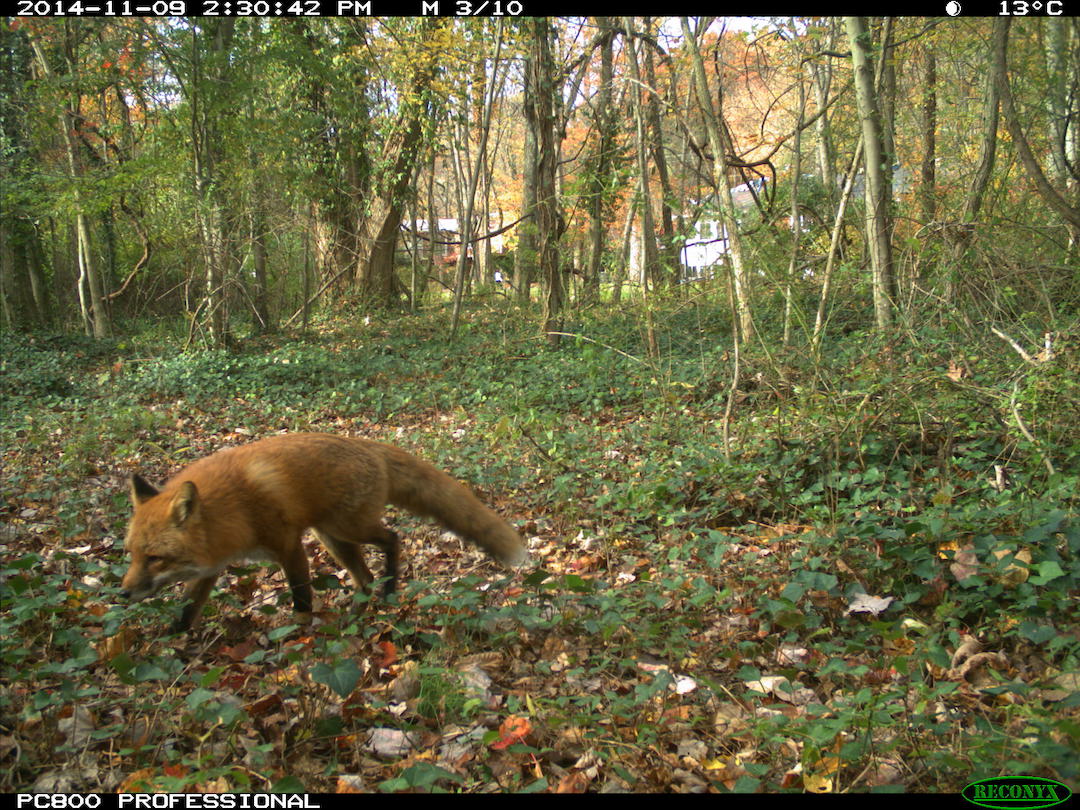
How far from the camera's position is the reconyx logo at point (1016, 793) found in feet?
7.43

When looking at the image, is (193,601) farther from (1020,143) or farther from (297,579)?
(1020,143)

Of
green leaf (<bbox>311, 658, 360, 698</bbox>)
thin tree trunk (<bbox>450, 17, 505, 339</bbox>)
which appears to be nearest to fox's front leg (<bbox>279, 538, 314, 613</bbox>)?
green leaf (<bbox>311, 658, 360, 698</bbox>)

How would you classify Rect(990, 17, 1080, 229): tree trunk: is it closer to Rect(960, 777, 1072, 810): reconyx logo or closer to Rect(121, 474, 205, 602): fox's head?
Rect(960, 777, 1072, 810): reconyx logo

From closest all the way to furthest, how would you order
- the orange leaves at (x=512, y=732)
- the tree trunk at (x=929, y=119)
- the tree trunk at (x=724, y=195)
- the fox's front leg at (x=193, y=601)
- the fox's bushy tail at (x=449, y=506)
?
the orange leaves at (x=512, y=732) → the fox's front leg at (x=193, y=601) → the fox's bushy tail at (x=449, y=506) → the tree trunk at (x=724, y=195) → the tree trunk at (x=929, y=119)

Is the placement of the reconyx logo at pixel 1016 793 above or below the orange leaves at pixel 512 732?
above

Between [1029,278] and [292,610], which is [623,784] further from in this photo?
[1029,278]

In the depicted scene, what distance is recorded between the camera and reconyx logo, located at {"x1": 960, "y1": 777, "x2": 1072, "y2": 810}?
2.26 metres

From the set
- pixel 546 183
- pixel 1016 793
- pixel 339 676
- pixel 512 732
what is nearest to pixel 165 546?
pixel 339 676

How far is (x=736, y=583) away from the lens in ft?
14.3

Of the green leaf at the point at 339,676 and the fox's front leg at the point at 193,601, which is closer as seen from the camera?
the green leaf at the point at 339,676

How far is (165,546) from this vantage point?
3682mm

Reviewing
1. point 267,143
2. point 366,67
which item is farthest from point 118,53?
point 366,67

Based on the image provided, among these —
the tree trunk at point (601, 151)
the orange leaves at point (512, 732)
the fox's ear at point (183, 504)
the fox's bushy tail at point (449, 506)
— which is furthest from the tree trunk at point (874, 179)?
the tree trunk at point (601, 151)

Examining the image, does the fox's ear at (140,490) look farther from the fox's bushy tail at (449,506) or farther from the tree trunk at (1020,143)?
the tree trunk at (1020,143)
